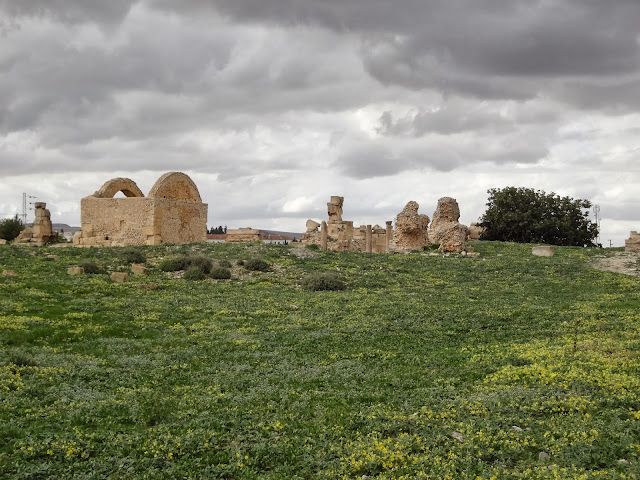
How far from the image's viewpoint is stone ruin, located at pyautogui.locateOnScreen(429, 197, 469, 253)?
36.8m

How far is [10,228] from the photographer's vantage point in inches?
2416

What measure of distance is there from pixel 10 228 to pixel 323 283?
51.0m

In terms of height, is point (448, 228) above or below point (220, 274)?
above

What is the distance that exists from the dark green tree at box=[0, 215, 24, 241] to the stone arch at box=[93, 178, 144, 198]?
2682 cm

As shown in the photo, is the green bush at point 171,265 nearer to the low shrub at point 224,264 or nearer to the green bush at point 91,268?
the low shrub at point 224,264

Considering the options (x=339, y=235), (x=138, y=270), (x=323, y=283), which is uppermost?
(x=339, y=235)

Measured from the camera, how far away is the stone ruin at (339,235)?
4025cm

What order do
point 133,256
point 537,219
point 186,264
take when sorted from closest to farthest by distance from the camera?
point 186,264 < point 133,256 < point 537,219

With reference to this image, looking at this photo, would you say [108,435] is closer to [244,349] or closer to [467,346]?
[244,349]

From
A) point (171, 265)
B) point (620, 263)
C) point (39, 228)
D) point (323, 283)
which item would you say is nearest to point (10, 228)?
point (39, 228)

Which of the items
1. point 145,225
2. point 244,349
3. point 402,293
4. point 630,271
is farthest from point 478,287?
point 145,225

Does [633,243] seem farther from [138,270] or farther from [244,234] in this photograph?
[138,270]

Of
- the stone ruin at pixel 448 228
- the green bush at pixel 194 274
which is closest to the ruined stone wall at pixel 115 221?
the green bush at pixel 194 274

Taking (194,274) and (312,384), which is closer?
(312,384)
